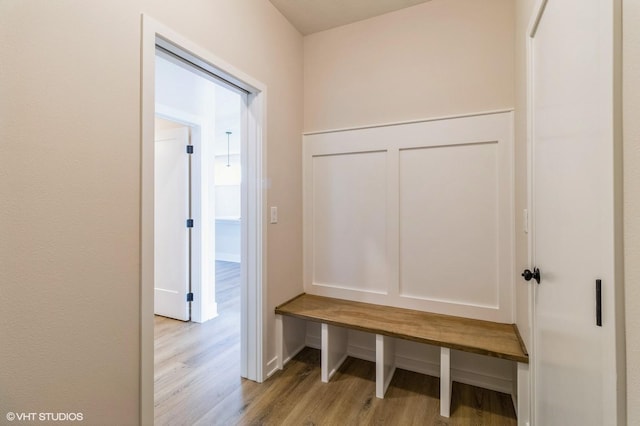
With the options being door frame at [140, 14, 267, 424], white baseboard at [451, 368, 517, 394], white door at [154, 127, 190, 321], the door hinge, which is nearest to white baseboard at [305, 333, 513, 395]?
white baseboard at [451, 368, 517, 394]

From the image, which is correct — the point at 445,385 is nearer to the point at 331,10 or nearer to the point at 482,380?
the point at 482,380

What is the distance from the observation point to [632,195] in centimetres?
56

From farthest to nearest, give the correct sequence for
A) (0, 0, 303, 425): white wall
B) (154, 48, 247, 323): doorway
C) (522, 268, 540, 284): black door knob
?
(154, 48, 247, 323): doorway → (522, 268, 540, 284): black door knob → (0, 0, 303, 425): white wall

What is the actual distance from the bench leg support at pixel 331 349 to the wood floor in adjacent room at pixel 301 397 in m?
0.06

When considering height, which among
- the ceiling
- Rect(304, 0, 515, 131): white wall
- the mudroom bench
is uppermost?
the ceiling

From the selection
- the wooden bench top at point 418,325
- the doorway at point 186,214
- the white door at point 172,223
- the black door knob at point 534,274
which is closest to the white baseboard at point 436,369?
the wooden bench top at point 418,325

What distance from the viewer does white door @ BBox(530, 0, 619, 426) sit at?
2.12 feet

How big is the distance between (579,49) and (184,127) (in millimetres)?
3220

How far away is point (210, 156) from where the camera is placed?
3.19m

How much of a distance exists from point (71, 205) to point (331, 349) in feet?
5.99

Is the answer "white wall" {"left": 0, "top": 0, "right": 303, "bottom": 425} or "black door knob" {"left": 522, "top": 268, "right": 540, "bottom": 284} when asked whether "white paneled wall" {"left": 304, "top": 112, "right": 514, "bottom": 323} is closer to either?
"black door knob" {"left": 522, "top": 268, "right": 540, "bottom": 284}

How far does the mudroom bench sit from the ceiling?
7.65 ft

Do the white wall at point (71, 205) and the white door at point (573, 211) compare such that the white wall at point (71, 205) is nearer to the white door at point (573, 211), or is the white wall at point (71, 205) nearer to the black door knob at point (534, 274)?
the white door at point (573, 211)

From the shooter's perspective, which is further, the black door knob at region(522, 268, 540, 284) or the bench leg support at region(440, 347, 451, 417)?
the bench leg support at region(440, 347, 451, 417)
